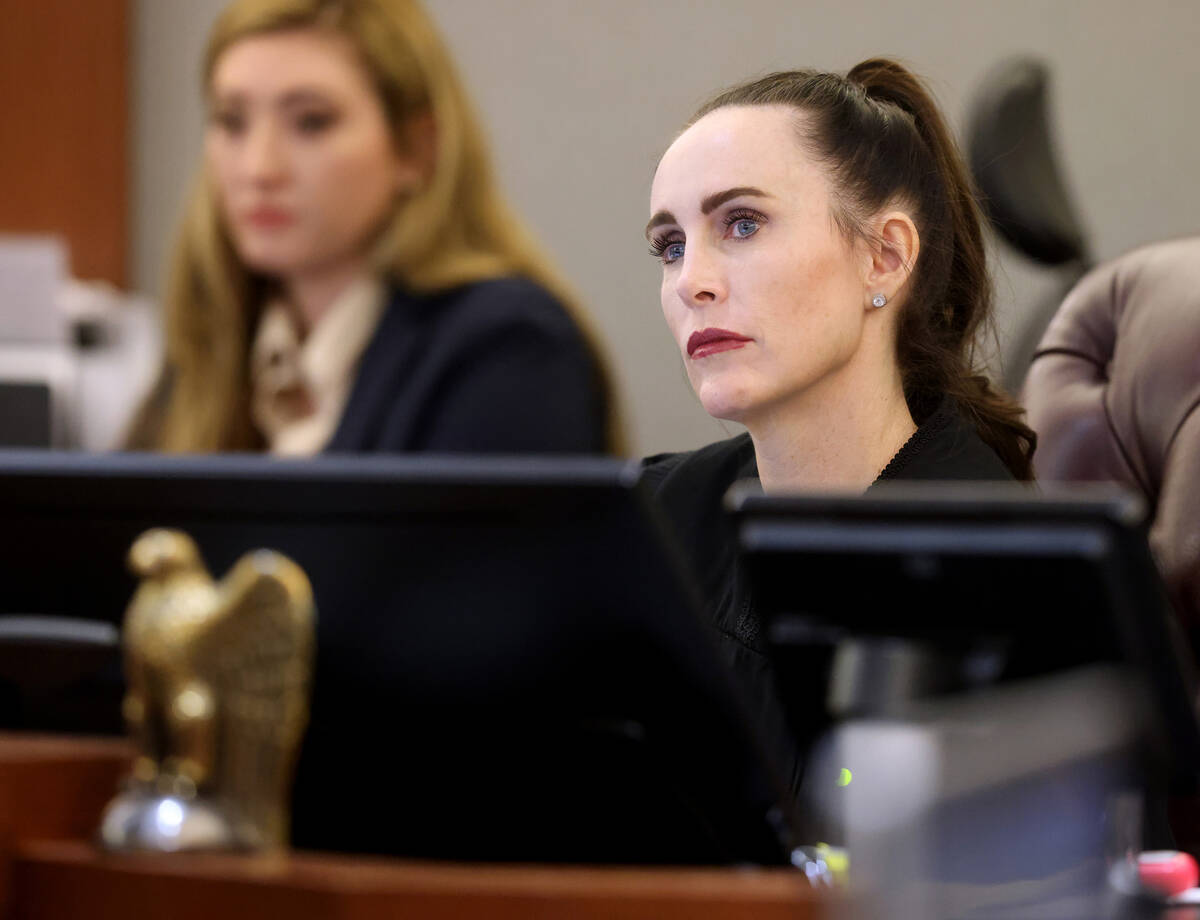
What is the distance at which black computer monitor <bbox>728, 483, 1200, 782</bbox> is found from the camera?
0.72m

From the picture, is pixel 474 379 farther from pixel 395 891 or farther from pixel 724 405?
pixel 395 891

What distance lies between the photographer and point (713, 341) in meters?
1.33

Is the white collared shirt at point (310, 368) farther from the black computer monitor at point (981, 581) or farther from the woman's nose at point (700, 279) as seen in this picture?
the black computer monitor at point (981, 581)

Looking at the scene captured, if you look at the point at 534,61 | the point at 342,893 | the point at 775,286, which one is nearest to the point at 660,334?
the point at 534,61

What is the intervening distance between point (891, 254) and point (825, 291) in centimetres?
8

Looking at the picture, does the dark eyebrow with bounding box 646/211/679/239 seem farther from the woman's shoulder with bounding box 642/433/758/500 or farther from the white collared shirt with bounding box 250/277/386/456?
the white collared shirt with bounding box 250/277/386/456

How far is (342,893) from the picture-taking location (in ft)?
1.98

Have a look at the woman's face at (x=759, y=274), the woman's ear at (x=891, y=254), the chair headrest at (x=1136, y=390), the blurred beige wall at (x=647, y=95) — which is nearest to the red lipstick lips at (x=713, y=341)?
the woman's face at (x=759, y=274)

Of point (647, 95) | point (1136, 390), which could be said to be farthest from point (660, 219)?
point (647, 95)

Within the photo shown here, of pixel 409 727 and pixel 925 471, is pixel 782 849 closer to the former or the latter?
pixel 409 727

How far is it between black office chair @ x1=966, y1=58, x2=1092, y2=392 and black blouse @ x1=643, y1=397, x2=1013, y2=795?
1.79 ft

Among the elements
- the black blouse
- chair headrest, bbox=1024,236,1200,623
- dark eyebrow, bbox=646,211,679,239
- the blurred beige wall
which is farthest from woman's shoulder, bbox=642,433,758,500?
the blurred beige wall

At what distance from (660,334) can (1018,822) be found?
8.60 feet

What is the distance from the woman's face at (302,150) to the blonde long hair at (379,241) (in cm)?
3
